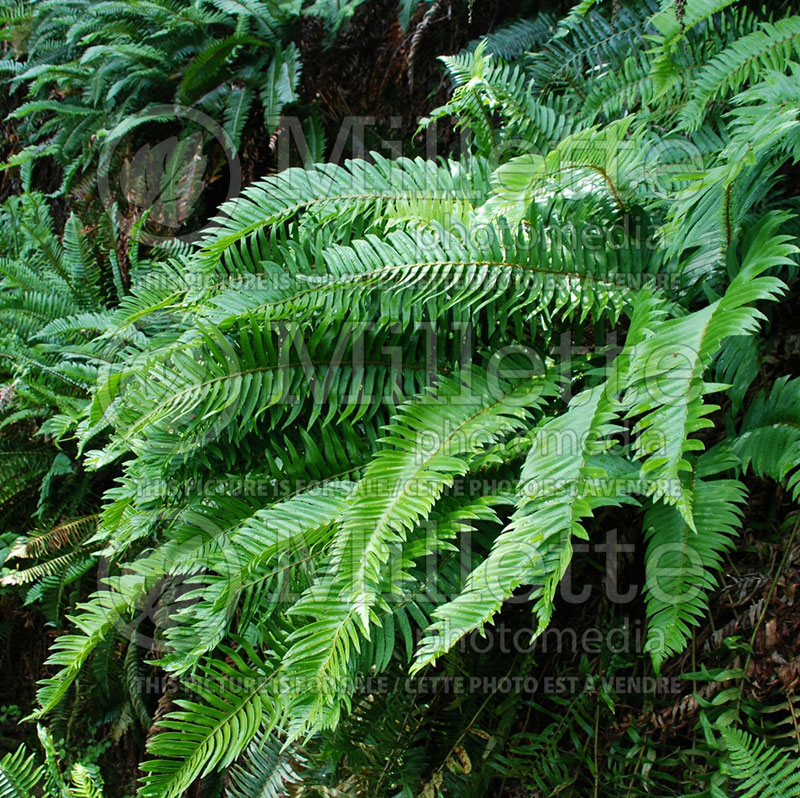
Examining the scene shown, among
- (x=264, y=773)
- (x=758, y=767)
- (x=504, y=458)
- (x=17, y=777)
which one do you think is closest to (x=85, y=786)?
(x=17, y=777)

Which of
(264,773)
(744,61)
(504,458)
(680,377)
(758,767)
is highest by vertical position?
(744,61)

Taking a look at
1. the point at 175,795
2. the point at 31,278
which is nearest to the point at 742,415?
the point at 175,795

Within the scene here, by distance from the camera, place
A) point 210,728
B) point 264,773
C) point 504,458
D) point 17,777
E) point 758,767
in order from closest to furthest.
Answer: point 758,767 → point 210,728 → point 504,458 → point 264,773 → point 17,777

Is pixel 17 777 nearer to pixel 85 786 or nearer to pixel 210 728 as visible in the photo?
pixel 85 786

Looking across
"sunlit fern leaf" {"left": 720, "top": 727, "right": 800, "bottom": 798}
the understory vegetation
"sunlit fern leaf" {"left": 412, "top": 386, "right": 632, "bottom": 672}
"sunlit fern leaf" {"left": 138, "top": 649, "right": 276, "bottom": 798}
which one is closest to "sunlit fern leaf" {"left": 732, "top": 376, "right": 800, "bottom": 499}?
the understory vegetation

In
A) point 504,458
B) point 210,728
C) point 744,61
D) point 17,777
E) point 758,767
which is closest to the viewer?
point 758,767

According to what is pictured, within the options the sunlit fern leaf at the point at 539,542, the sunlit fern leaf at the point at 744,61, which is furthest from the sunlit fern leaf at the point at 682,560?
the sunlit fern leaf at the point at 744,61

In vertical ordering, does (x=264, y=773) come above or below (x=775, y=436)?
below

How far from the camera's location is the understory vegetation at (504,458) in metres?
1.24

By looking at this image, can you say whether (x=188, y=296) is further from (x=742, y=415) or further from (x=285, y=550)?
(x=742, y=415)

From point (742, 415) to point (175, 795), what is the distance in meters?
1.33

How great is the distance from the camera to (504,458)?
4.80 ft

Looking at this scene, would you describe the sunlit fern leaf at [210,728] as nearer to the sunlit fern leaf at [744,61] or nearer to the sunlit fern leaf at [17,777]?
the sunlit fern leaf at [17,777]

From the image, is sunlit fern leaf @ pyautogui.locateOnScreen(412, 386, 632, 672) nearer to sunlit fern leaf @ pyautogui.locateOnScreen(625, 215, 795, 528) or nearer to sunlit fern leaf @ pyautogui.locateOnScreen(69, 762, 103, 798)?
sunlit fern leaf @ pyautogui.locateOnScreen(625, 215, 795, 528)
